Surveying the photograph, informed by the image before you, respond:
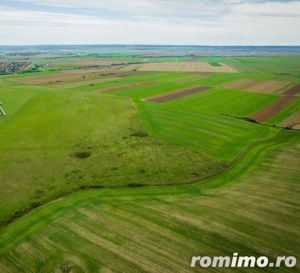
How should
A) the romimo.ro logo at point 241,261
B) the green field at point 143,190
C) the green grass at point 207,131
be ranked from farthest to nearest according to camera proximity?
1. the green grass at point 207,131
2. the green field at point 143,190
3. the romimo.ro logo at point 241,261

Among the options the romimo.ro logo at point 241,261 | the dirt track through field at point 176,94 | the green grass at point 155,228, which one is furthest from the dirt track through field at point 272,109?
the romimo.ro logo at point 241,261

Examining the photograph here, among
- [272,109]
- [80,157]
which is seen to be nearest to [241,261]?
[80,157]

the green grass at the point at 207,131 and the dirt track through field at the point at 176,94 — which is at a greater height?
the dirt track through field at the point at 176,94

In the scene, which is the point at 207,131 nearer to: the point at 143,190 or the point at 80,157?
the point at 80,157

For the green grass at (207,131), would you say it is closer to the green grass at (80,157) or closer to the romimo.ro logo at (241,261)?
the green grass at (80,157)

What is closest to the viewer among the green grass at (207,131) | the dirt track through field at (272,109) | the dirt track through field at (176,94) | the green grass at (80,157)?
the green grass at (80,157)

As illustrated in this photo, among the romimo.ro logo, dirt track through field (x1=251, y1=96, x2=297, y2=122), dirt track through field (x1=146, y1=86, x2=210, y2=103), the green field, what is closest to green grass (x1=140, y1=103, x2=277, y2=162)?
the green field
